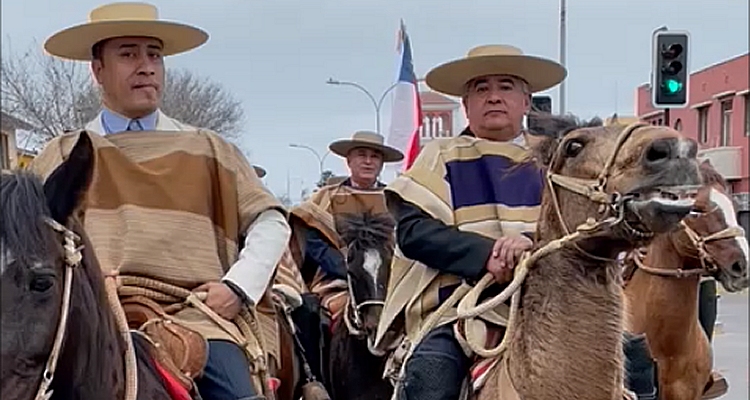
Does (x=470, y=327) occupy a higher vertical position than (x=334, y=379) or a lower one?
higher

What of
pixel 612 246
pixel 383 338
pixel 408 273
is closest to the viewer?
pixel 612 246

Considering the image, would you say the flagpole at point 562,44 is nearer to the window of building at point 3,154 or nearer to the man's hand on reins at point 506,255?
the window of building at point 3,154

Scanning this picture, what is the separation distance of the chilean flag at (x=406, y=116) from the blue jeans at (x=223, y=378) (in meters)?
7.15

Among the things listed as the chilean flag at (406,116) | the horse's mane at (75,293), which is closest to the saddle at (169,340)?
the horse's mane at (75,293)

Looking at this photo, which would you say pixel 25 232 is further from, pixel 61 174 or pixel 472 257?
pixel 472 257

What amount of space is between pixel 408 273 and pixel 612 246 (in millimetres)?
1402

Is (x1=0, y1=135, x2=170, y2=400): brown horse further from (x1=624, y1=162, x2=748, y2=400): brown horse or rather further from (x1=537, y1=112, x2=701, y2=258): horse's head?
(x1=624, y1=162, x2=748, y2=400): brown horse

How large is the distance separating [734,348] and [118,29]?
14.0m

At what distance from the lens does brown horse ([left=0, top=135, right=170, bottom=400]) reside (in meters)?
2.61

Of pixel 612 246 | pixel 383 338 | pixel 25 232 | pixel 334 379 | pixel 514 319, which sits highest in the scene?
pixel 25 232

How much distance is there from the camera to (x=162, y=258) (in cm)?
431

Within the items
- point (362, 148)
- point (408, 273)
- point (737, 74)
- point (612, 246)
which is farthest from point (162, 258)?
point (737, 74)

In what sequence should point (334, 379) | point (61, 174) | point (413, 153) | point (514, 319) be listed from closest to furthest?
point (61, 174) → point (514, 319) → point (334, 379) → point (413, 153)

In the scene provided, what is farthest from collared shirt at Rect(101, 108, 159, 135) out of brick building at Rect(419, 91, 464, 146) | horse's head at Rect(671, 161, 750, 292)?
brick building at Rect(419, 91, 464, 146)
